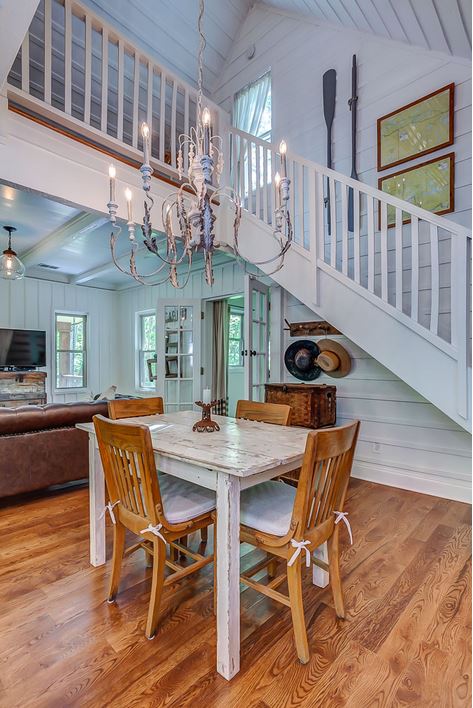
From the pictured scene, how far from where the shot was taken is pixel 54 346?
21.1 feet

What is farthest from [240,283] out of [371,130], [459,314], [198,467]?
[198,467]

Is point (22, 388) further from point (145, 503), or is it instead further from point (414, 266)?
point (414, 266)

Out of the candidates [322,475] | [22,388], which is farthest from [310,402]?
[22,388]

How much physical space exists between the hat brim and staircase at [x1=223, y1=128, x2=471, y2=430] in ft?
2.91

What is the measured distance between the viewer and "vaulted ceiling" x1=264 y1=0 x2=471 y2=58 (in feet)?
8.41

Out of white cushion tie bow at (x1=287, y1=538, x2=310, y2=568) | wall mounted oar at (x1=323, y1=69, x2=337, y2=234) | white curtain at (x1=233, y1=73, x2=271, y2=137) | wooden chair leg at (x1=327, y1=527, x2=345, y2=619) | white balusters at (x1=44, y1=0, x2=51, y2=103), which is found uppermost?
white curtain at (x1=233, y1=73, x2=271, y2=137)

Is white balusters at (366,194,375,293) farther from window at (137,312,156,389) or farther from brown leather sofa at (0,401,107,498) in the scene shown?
window at (137,312,156,389)

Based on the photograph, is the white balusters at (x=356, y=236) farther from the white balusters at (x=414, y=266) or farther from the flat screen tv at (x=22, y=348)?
the flat screen tv at (x=22, y=348)

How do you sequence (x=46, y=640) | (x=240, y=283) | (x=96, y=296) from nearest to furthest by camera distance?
(x=46, y=640) < (x=240, y=283) < (x=96, y=296)

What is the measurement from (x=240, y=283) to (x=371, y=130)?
2.39 meters

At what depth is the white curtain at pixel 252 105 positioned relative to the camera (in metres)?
4.34

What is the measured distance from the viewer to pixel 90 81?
247 centimetres

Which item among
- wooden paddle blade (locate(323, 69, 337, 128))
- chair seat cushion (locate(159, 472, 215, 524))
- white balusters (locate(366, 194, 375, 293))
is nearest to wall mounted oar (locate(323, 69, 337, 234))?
wooden paddle blade (locate(323, 69, 337, 128))

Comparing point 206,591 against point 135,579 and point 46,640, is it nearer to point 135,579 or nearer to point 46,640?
point 135,579
